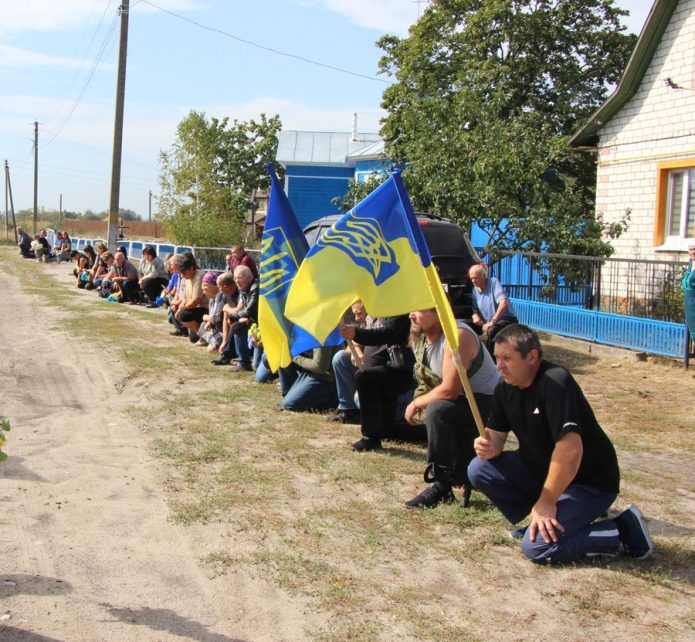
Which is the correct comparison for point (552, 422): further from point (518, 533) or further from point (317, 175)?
point (317, 175)

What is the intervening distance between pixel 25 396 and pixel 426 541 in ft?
18.7

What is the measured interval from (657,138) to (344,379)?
11.7 meters

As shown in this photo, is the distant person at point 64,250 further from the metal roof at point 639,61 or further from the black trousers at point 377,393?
the black trousers at point 377,393

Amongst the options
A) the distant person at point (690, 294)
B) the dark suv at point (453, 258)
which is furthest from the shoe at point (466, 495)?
the distant person at point (690, 294)

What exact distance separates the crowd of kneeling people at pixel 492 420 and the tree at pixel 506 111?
769 cm

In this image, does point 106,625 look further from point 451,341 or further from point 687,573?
point 687,573

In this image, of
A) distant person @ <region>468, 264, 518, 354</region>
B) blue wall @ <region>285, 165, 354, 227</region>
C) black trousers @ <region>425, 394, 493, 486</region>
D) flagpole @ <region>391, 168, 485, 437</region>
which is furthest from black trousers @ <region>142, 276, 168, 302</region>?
blue wall @ <region>285, 165, 354, 227</region>

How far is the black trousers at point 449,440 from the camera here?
5.73m

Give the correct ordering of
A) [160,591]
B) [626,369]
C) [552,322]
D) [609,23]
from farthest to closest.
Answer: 1. [609,23]
2. [552,322]
3. [626,369]
4. [160,591]

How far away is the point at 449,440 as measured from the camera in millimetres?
5746

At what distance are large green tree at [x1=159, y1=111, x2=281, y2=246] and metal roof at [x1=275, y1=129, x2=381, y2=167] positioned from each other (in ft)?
6.76

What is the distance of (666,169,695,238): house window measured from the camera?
16266 mm

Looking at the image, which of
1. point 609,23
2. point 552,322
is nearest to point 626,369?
point 552,322

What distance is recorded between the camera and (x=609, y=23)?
28.4 m
